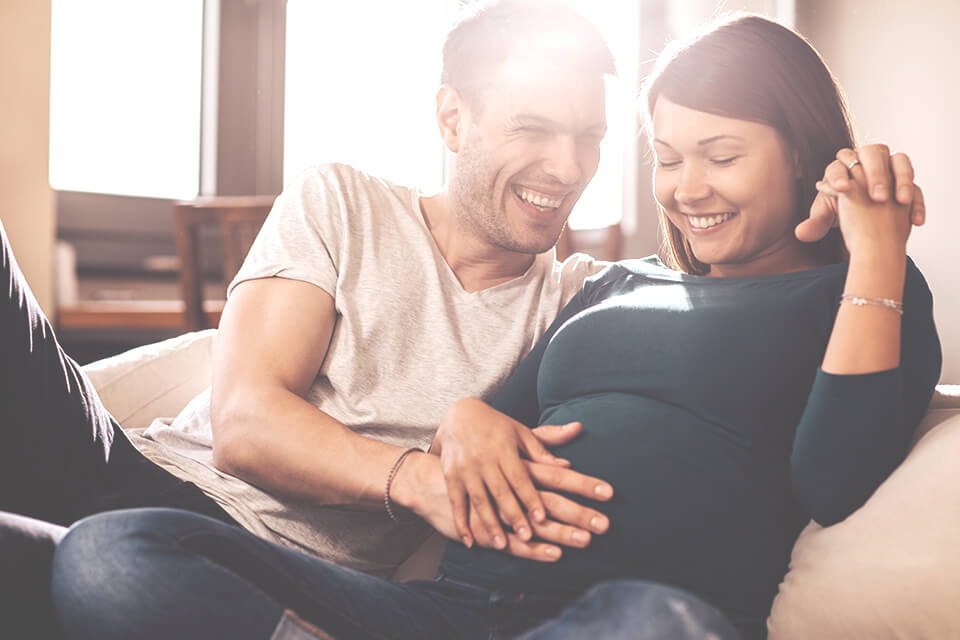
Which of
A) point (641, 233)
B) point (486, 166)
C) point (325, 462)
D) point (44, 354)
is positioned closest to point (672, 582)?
point (325, 462)

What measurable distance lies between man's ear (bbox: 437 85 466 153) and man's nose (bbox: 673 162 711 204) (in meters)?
0.44

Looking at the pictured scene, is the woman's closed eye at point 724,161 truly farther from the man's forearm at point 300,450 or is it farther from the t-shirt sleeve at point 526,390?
the man's forearm at point 300,450

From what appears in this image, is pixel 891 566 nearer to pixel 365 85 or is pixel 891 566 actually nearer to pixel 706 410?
pixel 706 410

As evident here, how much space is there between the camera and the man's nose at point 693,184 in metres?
1.11

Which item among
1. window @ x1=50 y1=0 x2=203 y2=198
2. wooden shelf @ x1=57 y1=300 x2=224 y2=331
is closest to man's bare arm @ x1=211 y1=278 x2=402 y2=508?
wooden shelf @ x1=57 y1=300 x2=224 y2=331

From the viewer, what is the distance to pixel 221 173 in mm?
3906

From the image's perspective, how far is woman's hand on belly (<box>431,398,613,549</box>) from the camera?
0.91 m

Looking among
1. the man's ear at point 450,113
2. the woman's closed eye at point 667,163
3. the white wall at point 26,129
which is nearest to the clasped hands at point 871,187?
the woman's closed eye at point 667,163

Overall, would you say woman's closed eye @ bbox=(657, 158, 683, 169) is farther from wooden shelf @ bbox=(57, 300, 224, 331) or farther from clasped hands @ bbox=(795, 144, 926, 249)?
wooden shelf @ bbox=(57, 300, 224, 331)

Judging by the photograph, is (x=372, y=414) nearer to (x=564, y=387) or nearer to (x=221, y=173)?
(x=564, y=387)

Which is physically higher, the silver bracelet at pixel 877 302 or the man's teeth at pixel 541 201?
the man's teeth at pixel 541 201

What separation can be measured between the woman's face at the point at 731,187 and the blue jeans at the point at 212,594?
24.4 inches

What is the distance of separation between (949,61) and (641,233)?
1.76m

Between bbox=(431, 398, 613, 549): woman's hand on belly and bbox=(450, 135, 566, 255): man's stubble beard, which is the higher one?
bbox=(450, 135, 566, 255): man's stubble beard
